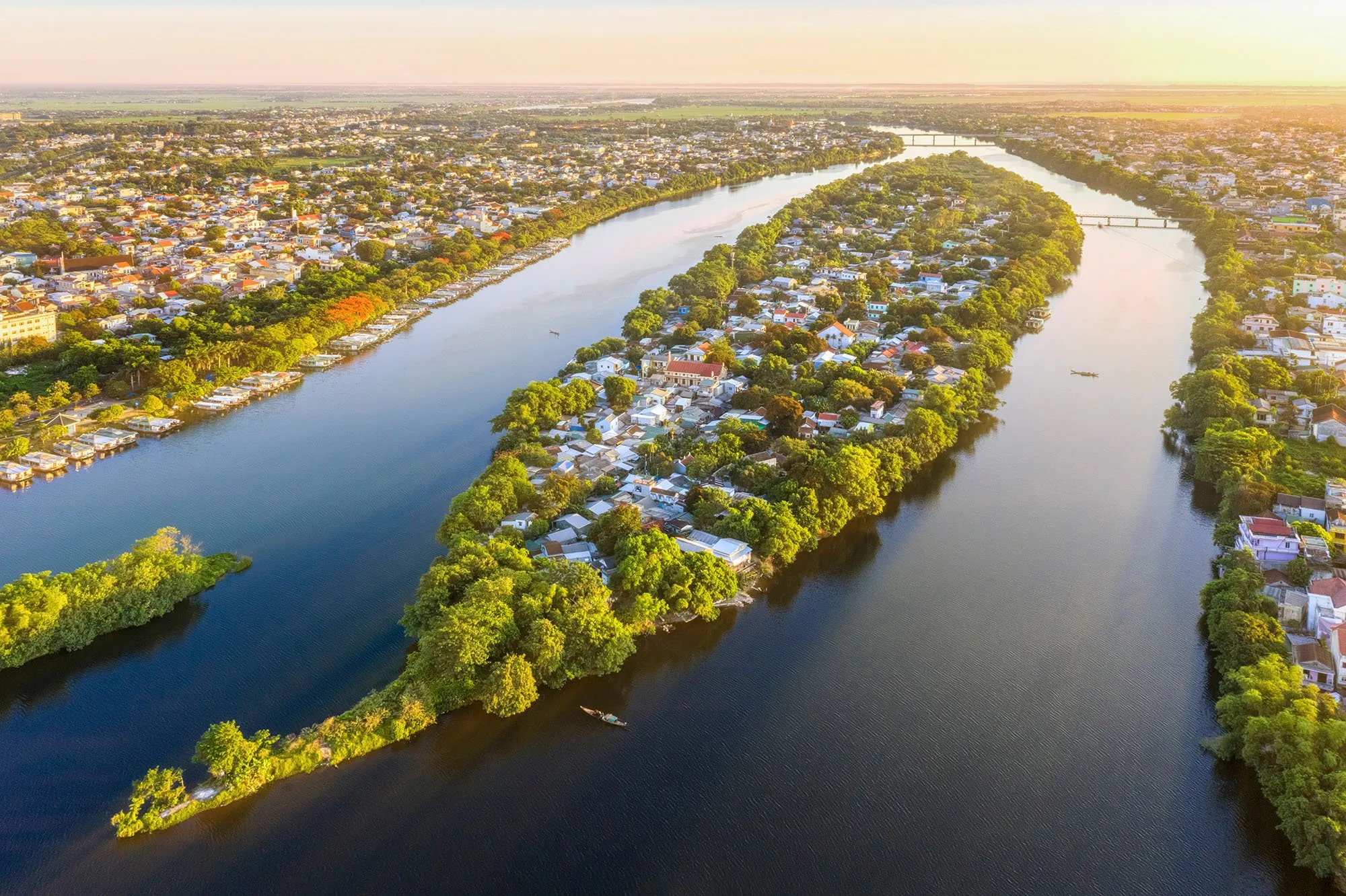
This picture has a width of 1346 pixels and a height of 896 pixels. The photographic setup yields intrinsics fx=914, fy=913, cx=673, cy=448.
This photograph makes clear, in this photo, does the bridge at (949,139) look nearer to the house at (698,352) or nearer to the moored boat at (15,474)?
the house at (698,352)

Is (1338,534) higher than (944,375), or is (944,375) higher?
(944,375)

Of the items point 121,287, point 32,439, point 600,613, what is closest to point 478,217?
point 121,287

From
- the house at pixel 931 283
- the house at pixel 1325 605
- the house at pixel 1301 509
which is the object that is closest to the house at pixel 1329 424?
the house at pixel 1301 509

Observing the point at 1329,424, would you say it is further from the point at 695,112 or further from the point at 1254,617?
the point at 695,112

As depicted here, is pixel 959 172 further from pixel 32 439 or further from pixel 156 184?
pixel 32 439

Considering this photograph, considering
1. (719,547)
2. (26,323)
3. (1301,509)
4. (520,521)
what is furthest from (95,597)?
(1301,509)

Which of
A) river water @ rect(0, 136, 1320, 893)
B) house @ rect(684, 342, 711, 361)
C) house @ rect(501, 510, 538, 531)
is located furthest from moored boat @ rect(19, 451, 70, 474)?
house @ rect(684, 342, 711, 361)
